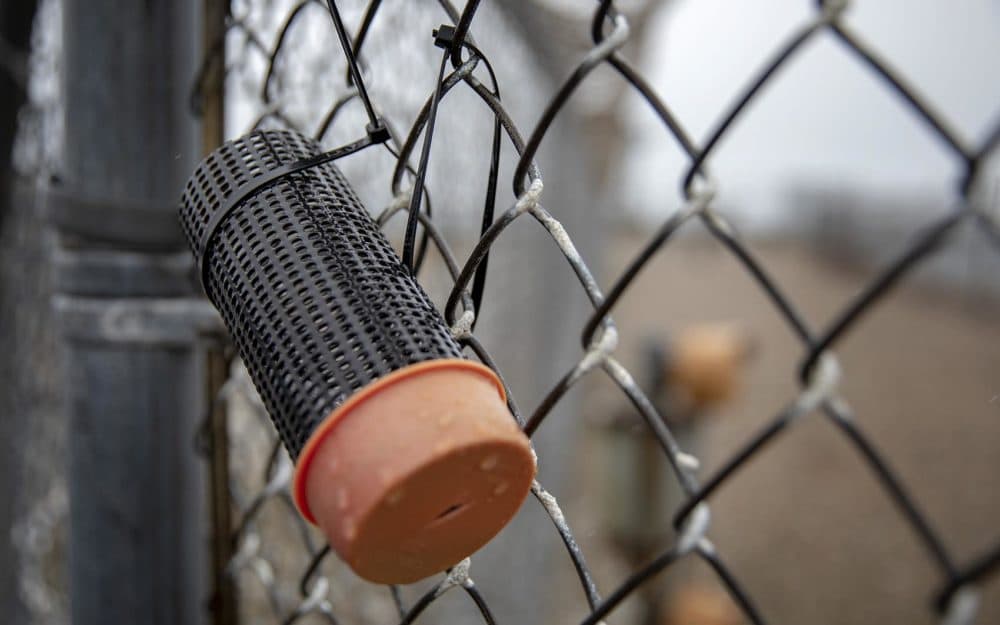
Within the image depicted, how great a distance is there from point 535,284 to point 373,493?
2.63m

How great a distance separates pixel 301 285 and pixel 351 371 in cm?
6

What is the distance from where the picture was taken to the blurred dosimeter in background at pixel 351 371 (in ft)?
1.22

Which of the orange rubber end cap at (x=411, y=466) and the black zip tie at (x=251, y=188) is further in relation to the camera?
the black zip tie at (x=251, y=188)

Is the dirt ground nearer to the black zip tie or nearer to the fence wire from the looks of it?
the fence wire

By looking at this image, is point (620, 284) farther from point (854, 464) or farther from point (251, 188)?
point (854, 464)

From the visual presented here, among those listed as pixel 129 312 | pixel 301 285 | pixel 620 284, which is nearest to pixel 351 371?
pixel 301 285

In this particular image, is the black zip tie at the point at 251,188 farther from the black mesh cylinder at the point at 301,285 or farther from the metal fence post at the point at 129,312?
the metal fence post at the point at 129,312

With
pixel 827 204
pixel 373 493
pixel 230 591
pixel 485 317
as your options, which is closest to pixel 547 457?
pixel 485 317

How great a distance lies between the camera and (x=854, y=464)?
21.4 ft

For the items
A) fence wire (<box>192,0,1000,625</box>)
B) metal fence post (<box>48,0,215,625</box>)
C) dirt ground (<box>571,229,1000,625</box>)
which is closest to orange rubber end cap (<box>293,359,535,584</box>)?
fence wire (<box>192,0,1000,625</box>)

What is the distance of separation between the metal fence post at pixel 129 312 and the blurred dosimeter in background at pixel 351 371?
276 mm

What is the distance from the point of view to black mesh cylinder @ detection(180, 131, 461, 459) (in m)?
0.42

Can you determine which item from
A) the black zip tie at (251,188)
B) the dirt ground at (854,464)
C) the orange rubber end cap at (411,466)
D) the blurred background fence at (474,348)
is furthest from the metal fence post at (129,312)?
the dirt ground at (854,464)

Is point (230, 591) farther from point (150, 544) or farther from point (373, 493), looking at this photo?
point (373, 493)
